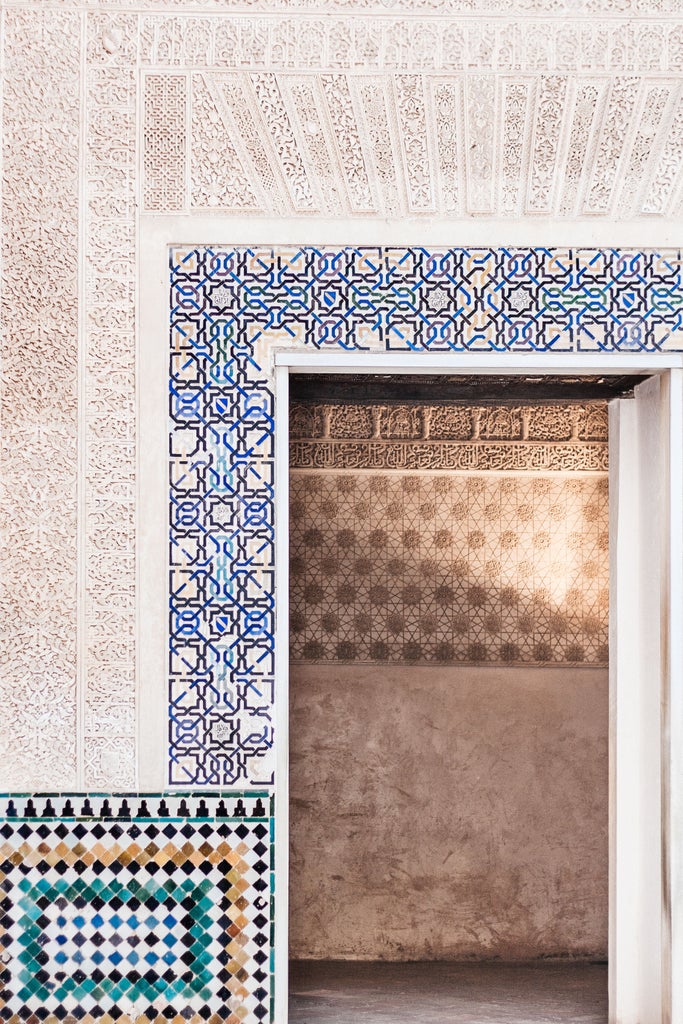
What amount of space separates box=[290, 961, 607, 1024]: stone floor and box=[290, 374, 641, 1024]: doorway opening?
14cm

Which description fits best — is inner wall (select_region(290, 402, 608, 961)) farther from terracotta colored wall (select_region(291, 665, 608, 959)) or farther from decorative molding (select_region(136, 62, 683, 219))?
decorative molding (select_region(136, 62, 683, 219))

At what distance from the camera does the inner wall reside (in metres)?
4.33

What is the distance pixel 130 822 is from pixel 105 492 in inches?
33.0

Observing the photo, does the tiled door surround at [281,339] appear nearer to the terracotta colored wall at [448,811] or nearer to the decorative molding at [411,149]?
the decorative molding at [411,149]

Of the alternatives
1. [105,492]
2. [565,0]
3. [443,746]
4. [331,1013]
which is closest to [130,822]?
[105,492]

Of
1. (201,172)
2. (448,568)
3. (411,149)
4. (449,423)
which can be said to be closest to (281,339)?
(201,172)

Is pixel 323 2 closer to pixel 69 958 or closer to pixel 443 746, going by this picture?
pixel 69 958

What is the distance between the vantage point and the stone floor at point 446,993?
3.47 meters

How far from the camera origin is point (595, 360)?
2.61 meters

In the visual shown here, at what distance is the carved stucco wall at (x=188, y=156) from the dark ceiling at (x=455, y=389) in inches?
23.3

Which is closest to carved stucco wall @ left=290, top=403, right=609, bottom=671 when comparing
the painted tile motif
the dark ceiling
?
the dark ceiling

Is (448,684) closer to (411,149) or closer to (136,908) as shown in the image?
(136,908)

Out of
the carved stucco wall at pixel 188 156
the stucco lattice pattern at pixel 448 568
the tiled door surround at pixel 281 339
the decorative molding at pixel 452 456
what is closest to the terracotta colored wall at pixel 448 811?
the stucco lattice pattern at pixel 448 568

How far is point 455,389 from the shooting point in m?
3.26
